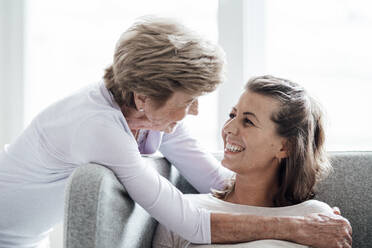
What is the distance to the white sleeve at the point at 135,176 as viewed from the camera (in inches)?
45.4

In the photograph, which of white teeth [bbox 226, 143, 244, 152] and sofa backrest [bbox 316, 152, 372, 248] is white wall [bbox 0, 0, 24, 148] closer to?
white teeth [bbox 226, 143, 244, 152]

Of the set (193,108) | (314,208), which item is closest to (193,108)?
(193,108)

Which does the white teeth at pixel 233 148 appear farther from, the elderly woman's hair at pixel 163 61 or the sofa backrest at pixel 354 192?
the sofa backrest at pixel 354 192

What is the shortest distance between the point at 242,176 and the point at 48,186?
2.27 ft

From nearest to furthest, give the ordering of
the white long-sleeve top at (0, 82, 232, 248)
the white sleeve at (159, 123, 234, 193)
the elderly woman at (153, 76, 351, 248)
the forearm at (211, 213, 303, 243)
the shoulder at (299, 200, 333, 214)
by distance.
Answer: the white long-sleeve top at (0, 82, 232, 248)
the forearm at (211, 213, 303, 243)
the shoulder at (299, 200, 333, 214)
the elderly woman at (153, 76, 351, 248)
the white sleeve at (159, 123, 234, 193)

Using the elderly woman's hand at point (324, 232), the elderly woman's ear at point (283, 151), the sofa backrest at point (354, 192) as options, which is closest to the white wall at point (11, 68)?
the elderly woman's ear at point (283, 151)

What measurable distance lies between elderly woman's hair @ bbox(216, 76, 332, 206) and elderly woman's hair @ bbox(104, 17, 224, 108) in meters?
0.36

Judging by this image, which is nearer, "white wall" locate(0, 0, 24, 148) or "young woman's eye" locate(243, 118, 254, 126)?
"young woman's eye" locate(243, 118, 254, 126)

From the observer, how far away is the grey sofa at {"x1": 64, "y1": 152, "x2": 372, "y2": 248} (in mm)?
1056

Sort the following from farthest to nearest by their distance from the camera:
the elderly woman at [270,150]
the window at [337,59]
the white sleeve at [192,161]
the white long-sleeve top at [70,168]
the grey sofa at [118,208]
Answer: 1. the window at [337,59]
2. the white sleeve at [192,161]
3. the elderly woman at [270,150]
4. the white long-sleeve top at [70,168]
5. the grey sofa at [118,208]

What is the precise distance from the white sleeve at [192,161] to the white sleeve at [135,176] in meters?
0.49

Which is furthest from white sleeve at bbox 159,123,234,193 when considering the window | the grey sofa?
the window

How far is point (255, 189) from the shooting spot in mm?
1604

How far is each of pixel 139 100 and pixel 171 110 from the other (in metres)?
0.10
